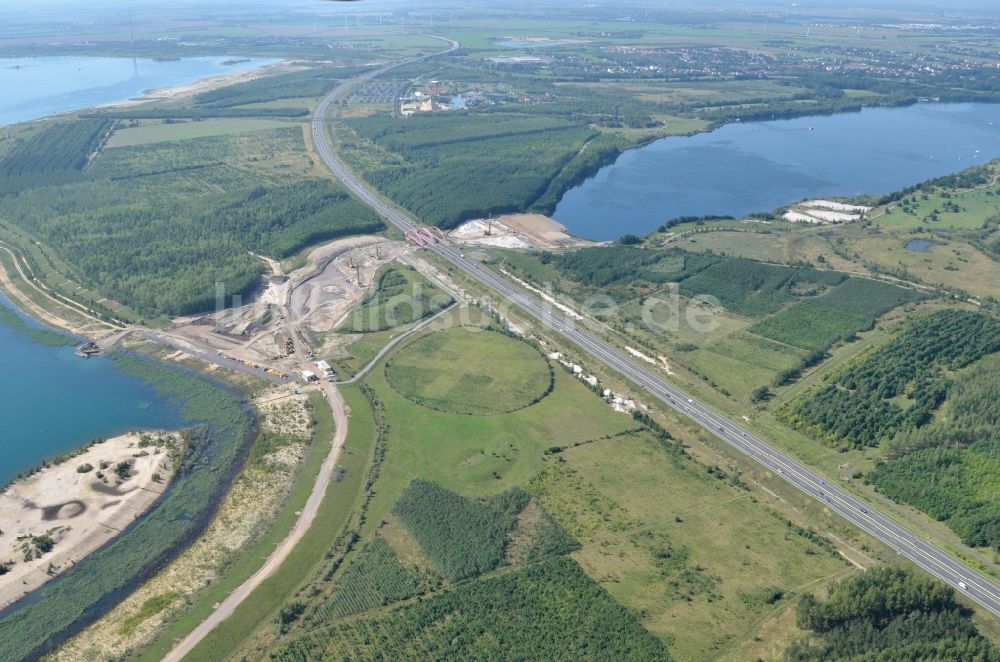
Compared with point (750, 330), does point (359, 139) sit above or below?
above

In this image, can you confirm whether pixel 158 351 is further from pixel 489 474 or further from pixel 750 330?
pixel 750 330

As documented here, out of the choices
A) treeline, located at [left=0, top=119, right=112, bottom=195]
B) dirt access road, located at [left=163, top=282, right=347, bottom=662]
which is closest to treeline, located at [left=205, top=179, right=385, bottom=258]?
dirt access road, located at [left=163, top=282, right=347, bottom=662]

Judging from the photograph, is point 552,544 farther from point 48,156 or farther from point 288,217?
point 48,156

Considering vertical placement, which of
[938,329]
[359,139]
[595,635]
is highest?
[359,139]

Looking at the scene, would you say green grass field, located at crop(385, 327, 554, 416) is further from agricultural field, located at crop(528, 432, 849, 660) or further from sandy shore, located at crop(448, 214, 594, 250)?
sandy shore, located at crop(448, 214, 594, 250)

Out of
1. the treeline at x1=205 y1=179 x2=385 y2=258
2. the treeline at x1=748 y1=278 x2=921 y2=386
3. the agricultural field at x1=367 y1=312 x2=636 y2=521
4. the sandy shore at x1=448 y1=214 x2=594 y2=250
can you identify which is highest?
the treeline at x1=205 y1=179 x2=385 y2=258

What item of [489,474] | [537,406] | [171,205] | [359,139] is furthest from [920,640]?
[359,139]

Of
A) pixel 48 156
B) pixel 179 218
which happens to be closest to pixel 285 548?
pixel 179 218

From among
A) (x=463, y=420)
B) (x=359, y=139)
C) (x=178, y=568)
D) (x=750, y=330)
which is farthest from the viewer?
(x=359, y=139)
